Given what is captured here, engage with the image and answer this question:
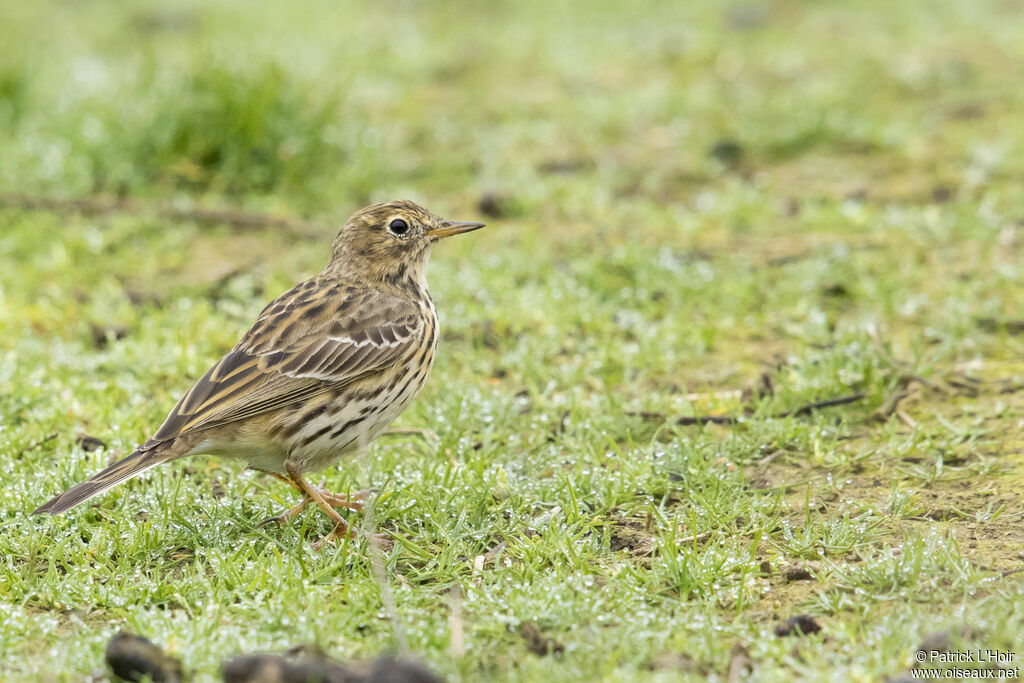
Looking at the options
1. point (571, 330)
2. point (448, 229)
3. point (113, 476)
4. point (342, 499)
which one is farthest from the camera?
point (571, 330)

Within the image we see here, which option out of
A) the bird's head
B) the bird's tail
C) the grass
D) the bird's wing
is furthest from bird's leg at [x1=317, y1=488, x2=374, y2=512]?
the bird's head

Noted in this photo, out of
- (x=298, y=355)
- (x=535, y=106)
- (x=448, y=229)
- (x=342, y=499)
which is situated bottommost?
(x=342, y=499)

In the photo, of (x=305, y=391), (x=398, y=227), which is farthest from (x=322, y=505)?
(x=398, y=227)

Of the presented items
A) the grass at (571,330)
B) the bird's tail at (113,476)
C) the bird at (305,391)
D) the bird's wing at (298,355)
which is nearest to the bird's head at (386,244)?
the bird at (305,391)

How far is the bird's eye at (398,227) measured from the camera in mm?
6547

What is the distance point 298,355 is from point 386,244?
1057mm

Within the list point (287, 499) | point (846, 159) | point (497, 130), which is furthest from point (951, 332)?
point (497, 130)

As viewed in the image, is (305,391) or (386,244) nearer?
(305,391)

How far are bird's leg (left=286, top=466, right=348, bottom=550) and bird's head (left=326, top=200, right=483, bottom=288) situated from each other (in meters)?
1.29

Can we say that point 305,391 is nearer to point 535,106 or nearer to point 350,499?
point 350,499

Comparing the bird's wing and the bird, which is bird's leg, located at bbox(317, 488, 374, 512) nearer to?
the bird

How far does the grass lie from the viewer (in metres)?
4.73

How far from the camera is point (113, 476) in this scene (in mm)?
5070

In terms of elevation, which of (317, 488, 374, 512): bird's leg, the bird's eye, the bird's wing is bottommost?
(317, 488, 374, 512): bird's leg
